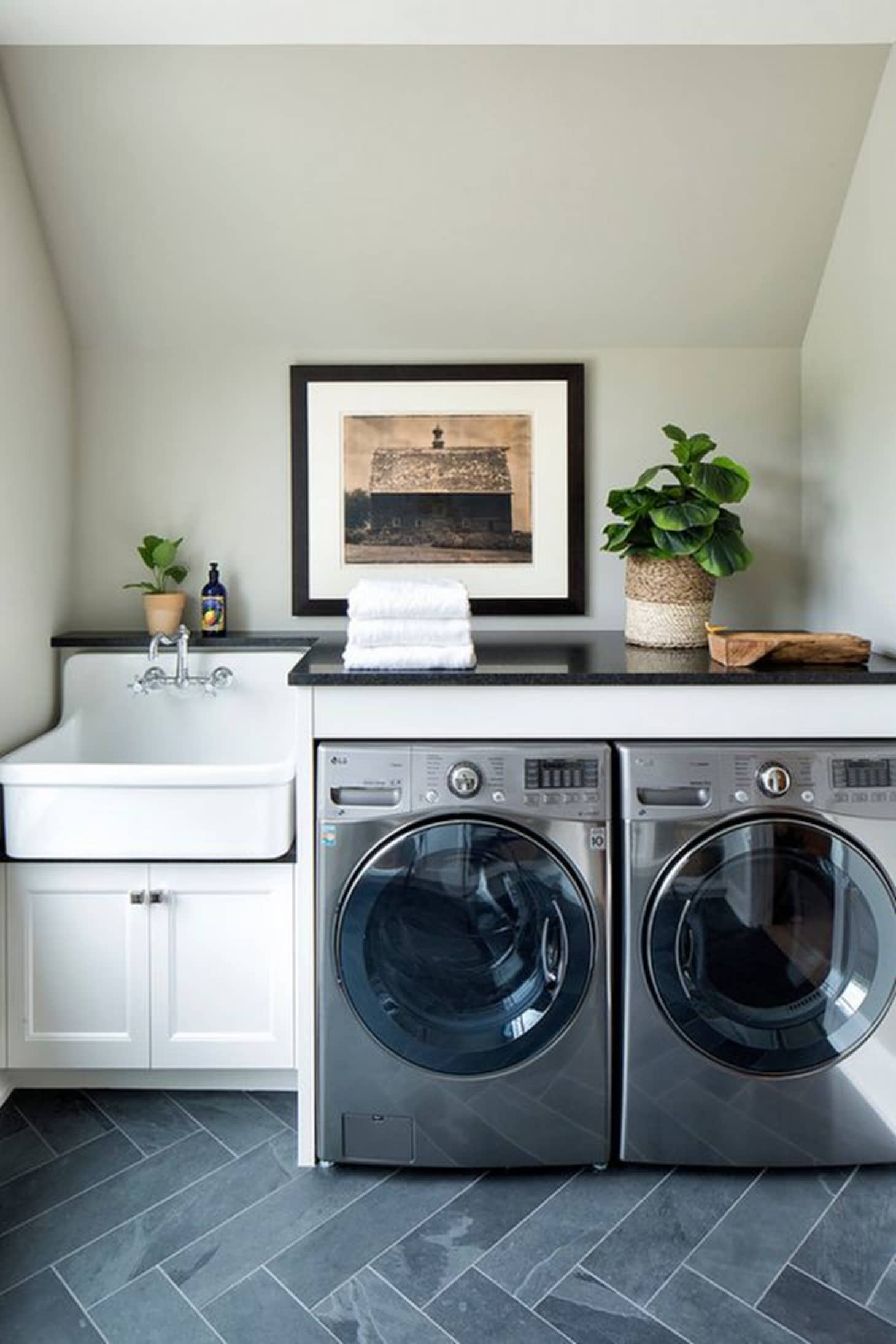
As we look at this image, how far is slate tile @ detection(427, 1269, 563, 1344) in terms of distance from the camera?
4.82 feet

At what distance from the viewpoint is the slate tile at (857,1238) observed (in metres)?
1.60

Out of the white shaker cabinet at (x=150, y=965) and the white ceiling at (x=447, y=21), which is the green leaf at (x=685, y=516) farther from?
the white shaker cabinet at (x=150, y=965)

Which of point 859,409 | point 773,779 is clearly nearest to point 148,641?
point 773,779

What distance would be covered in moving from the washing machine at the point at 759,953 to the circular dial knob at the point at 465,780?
300 millimetres

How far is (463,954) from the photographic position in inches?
71.7

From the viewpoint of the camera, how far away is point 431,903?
71.0 inches

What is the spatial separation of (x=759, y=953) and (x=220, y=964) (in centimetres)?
119

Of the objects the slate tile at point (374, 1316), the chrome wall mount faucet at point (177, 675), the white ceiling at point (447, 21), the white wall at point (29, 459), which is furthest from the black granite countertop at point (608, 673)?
the white ceiling at point (447, 21)

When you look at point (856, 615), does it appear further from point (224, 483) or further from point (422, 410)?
point (224, 483)

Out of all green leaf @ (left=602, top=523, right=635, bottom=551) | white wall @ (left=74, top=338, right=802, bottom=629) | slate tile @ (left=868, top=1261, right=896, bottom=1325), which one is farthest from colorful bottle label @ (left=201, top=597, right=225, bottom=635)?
slate tile @ (left=868, top=1261, right=896, bottom=1325)

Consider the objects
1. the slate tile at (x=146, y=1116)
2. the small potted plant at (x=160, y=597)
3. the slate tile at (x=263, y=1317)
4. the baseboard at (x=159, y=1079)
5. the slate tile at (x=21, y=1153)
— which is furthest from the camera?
the small potted plant at (x=160, y=597)

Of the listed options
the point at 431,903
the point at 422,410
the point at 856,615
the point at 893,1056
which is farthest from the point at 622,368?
the point at 893,1056

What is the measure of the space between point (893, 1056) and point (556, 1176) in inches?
29.6

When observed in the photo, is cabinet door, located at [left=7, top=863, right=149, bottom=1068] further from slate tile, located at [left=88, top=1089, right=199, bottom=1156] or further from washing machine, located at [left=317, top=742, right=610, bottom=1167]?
washing machine, located at [left=317, top=742, right=610, bottom=1167]
